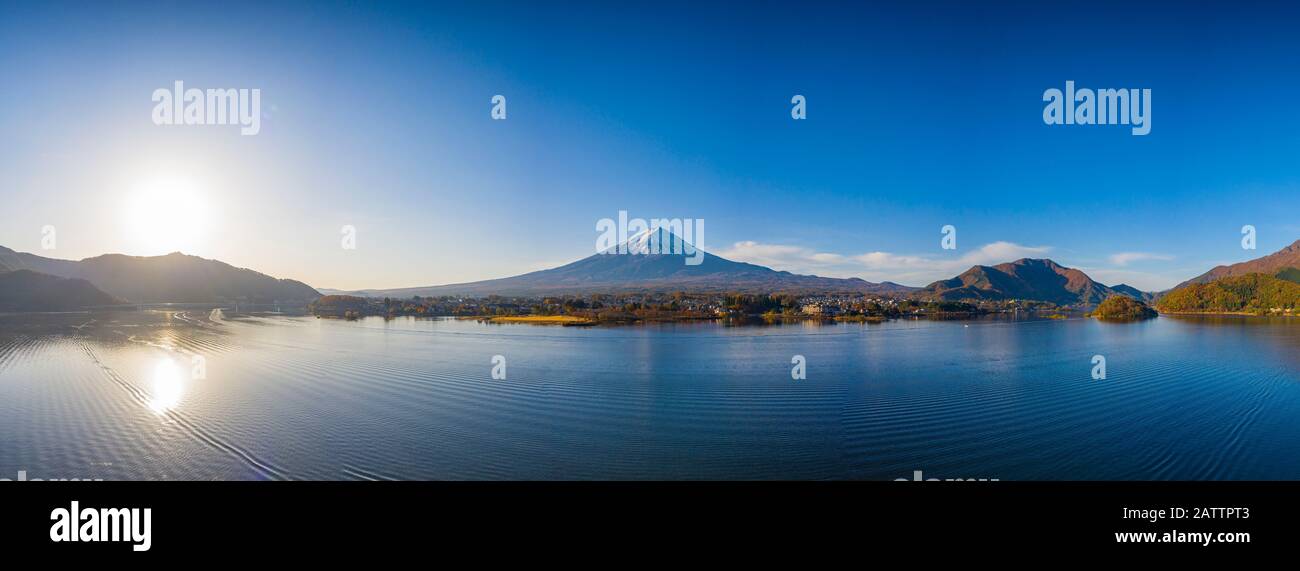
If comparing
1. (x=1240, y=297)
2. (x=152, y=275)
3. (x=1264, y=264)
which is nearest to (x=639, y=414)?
(x=152, y=275)

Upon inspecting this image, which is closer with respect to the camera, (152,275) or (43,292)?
(43,292)

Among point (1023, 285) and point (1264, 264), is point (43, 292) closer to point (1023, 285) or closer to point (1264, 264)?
point (1023, 285)

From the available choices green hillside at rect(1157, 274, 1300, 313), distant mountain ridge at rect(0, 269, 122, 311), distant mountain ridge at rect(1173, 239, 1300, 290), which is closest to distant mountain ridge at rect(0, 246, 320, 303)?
distant mountain ridge at rect(0, 269, 122, 311)

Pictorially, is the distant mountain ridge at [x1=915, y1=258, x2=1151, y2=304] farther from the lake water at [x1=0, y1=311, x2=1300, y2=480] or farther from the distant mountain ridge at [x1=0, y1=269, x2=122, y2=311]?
the distant mountain ridge at [x1=0, y1=269, x2=122, y2=311]

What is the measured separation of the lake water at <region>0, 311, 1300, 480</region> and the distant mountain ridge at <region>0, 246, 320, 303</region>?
38.3 feet

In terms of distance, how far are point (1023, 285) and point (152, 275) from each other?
57.1 meters

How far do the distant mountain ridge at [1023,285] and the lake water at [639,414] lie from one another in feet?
95.3

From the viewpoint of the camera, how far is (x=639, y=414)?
5582mm

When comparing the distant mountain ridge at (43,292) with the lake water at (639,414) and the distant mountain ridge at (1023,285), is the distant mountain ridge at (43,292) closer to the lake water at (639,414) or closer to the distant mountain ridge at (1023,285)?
the lake water at (639,414)

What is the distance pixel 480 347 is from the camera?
1245 centimetres

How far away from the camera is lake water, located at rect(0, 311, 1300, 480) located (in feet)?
13.0

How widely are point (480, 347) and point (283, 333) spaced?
8.34 meters

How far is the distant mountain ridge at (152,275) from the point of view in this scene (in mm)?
19500

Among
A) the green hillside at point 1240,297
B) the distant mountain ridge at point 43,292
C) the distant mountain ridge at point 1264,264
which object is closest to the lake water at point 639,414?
the distant mountain ridge at point 43,292
